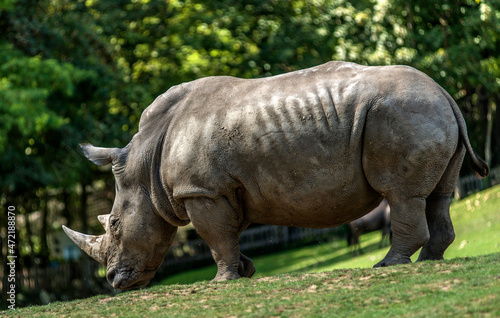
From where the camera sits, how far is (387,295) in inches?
240

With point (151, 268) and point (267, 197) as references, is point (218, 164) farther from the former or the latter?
point (151, 268)

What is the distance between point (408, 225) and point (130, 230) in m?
3.07

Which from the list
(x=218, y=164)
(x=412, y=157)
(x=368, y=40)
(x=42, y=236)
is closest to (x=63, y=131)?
(x=42, y=236)

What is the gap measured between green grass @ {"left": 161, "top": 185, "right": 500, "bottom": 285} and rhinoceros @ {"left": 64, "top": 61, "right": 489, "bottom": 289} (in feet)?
19.0

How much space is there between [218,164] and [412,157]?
6.40ft

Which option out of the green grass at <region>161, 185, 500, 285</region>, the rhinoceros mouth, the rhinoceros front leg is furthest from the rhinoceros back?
the green grass at <region>161, 185, 500, 285</region>

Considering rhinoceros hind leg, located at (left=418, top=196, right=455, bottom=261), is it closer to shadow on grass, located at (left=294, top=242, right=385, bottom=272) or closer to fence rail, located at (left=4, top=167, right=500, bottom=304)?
shadow on grass, located at (left=294, top=242, right=385, bottom=272)

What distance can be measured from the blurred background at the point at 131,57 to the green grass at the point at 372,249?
271 centimetres

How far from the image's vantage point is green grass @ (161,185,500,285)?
14677mm

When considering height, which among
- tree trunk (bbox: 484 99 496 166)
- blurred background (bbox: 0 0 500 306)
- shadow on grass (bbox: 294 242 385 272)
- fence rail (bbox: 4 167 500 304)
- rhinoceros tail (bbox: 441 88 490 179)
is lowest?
fence rail (bbox: 4 167 500 304)

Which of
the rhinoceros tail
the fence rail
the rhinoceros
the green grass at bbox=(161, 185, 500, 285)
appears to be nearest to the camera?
the rhinoceros

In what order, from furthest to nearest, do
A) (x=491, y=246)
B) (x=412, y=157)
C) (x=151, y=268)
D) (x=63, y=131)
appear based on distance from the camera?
(x=63, y=131)
(x=491, y=246)
(x=151, y=268)
(x=412, y=157)

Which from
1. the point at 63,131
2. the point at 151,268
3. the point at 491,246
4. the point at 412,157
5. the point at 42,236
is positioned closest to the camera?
the point at 412,157

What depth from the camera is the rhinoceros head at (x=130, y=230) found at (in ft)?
28.1
